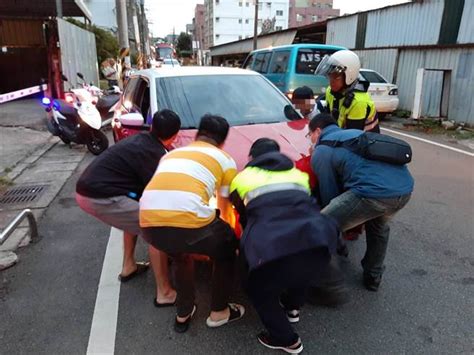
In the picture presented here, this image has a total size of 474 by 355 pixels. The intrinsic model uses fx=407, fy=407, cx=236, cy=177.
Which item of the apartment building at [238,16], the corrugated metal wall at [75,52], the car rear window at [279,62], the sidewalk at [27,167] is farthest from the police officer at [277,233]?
the apartment building at [238,16]

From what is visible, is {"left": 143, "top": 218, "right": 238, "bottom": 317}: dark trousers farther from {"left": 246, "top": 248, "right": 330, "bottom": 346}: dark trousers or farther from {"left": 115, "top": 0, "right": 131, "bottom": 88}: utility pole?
{"left": 115, "top": 0, "right": 131, "bottom": 88}: utility pole

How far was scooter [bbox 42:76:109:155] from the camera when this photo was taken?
7.43m

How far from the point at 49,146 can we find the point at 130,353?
681 cm

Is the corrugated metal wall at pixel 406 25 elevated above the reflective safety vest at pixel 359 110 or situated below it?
above

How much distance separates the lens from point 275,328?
2.40 metres

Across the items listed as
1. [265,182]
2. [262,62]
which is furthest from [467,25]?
[265,182]

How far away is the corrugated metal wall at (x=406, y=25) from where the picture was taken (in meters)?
11.9

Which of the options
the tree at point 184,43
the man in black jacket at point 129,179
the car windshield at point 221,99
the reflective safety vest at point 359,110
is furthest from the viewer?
the tree at point 184,43

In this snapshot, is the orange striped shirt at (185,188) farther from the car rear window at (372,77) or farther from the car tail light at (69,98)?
the car rear window at (372,77)

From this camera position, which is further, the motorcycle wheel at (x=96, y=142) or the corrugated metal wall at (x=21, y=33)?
the corrugated metal wall at (x=21, y=33)

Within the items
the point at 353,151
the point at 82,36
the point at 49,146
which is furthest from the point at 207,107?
the point at 82,36

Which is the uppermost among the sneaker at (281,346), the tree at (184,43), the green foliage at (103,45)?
the tree at (184,43)

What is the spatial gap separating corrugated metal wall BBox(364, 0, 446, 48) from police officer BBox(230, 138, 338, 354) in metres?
11.7

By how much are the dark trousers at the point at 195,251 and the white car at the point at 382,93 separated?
9.47 m
